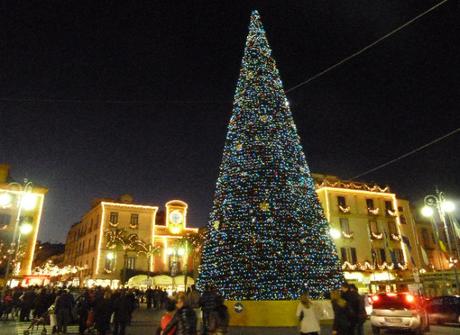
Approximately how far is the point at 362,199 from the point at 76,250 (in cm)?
3886

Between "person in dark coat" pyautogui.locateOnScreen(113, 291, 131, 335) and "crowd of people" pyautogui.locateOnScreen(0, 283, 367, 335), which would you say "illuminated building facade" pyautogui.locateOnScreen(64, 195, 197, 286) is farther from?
"person in dark coat" pyautogui.locateOnScreen(113, 291, 131, 335)

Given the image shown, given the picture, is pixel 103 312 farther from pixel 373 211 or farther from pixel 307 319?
pixel 373 211

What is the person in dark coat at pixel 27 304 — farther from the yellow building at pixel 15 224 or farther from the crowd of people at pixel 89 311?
the yellow building at pixel 15 224

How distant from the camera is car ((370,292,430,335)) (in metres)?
12.5

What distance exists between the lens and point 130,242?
138 ft

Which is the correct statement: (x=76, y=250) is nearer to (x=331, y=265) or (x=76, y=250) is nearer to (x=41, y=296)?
(x=41, y=296)

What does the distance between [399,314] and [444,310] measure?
19.9ft

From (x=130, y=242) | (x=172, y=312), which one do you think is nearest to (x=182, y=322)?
(x=172, y=312)

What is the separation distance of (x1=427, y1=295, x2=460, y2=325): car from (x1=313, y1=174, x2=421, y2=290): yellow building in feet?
65.5

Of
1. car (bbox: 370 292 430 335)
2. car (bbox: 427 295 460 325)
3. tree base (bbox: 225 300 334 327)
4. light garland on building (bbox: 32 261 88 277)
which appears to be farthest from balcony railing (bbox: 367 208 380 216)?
light garland on building (bbox: 32 261 88 277)

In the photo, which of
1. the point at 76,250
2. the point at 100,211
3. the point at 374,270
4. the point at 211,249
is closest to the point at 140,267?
the point at 100,211

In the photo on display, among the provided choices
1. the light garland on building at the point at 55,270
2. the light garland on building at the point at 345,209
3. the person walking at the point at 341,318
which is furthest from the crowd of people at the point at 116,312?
the light garland on building at the point at 55,270

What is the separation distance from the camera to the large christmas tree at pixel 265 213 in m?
14.5

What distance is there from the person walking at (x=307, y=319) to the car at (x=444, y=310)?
12176 millimetres
